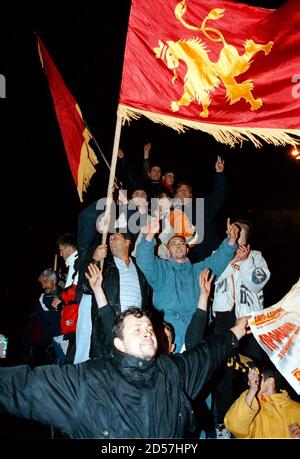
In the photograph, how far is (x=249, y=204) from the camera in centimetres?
1195

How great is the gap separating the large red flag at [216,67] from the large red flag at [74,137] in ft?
3.15

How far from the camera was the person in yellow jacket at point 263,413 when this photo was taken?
3.77 meters

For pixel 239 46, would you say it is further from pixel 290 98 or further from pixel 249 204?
pixel 249 204

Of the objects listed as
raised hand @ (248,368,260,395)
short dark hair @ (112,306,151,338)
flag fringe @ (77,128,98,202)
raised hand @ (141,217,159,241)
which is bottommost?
raised hand @ (248,368,260,395)

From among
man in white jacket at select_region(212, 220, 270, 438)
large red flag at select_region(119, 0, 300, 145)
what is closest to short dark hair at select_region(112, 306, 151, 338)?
large red flag at select_region(119, 0, 300, 145)

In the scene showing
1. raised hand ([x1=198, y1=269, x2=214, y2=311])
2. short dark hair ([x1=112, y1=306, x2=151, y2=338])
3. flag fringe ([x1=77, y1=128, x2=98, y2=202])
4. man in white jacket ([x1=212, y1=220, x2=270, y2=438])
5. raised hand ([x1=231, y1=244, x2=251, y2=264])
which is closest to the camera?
short dark hair ([x1=112, y1=306, x2=151, y2=338])

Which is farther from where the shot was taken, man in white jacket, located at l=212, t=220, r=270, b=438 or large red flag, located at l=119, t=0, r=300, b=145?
man in white jacket, located at l=212, t=220, r=270, b=438

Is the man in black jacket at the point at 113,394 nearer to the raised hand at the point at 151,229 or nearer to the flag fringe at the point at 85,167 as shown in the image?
the raised hand at the point at 151,229

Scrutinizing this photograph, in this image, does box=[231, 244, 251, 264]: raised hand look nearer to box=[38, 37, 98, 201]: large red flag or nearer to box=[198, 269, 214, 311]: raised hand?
box=[198, 269, 214, 311]: raised hand

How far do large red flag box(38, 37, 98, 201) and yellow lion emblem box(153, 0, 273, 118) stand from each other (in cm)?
127

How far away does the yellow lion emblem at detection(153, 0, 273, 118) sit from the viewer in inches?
151

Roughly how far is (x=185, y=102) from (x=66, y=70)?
10031 millimetres

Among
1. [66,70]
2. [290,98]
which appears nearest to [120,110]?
[290,98]

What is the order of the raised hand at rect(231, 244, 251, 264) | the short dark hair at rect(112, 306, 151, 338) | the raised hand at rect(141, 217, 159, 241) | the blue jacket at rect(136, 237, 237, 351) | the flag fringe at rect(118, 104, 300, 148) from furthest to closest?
the raised hand at rect(231, 244, 251, 264)
the blue jacket at rect(136, 237, 237, 351)
the raised hand at rect(141, 217, 159, 241)
the flag fringe at rect(118, 104, 300, 148)
the short dark hair at rect(112, 306, 151, 338)
